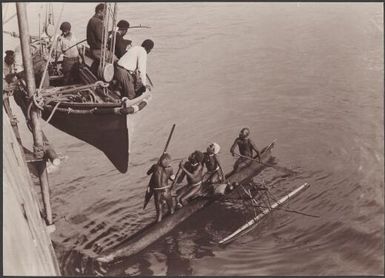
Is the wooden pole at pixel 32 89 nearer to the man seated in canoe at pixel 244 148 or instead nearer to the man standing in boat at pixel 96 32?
the man standing in boat at pixel 96 32

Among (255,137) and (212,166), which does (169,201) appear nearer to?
(212,166)

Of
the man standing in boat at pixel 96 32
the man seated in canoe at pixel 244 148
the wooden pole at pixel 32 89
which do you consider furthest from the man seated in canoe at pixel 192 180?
the man standing in boat at pixel 96 32

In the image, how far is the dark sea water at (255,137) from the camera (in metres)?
9.93

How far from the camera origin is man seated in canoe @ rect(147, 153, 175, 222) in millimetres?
9492

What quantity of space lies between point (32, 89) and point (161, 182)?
3059mm

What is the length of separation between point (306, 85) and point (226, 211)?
33.0 feet

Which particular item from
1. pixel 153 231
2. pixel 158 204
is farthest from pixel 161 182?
pixel 153 231

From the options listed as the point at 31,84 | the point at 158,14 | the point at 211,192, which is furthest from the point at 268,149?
the point at 158,14

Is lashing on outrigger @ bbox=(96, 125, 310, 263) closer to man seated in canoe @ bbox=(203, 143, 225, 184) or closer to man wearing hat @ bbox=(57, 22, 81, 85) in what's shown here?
man seated in canoe @ bbox=(203, 143, 225, 184)

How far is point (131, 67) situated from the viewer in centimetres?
1120

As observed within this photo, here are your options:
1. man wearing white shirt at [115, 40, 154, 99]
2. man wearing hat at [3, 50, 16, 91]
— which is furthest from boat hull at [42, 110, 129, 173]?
man wearing hat at [3, 50, 16, 91]

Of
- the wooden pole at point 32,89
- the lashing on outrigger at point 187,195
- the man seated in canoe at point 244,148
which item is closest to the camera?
the wooden pole at point 32,89

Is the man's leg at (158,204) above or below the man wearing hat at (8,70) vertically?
below

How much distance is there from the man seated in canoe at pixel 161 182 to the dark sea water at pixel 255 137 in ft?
2.94
